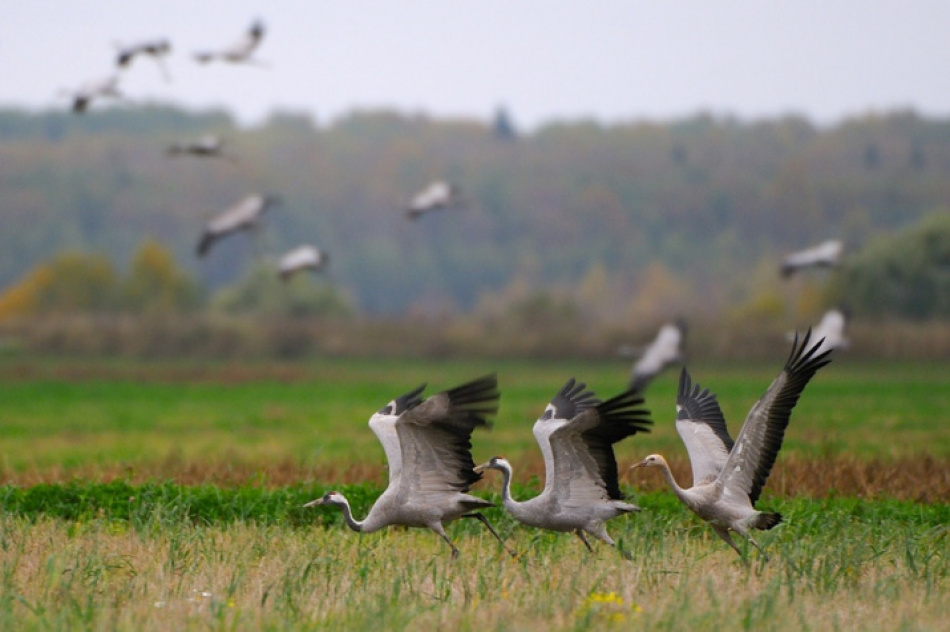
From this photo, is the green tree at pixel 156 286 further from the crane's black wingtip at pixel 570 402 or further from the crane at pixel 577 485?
the crane at pixel 577 485

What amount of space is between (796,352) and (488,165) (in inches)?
5163

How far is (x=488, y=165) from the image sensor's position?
5502 inches

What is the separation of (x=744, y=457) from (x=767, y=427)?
318mm

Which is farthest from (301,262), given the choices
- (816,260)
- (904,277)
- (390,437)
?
(904,277)

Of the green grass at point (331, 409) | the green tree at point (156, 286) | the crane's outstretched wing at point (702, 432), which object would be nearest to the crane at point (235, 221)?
the green grass at point (331, 409)

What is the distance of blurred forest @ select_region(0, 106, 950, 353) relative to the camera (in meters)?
100

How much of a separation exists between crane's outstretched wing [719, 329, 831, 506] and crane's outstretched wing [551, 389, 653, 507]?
2.28 ft

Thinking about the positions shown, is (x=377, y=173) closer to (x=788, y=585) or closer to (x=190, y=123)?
(x=190, y=123)

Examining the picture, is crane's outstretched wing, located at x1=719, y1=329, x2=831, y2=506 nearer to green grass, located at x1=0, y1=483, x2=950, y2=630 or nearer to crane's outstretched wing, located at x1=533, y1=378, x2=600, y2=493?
green grass, located at x1=0, y1=483, x2=950, y2=630

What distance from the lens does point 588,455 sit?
387 inches

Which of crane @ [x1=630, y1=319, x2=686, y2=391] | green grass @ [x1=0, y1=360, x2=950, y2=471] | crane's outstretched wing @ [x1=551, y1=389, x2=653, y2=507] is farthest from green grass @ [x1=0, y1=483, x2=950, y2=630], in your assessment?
crane @ [x1=630, y1=319, x2=686, y2=391]

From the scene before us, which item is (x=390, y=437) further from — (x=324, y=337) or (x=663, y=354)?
(x=324, y=337)

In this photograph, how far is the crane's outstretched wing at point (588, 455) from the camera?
373 inches

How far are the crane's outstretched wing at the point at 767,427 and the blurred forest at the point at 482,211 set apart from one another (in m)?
69.3
